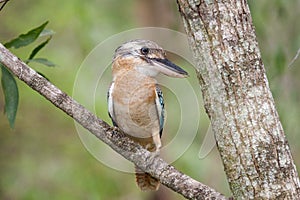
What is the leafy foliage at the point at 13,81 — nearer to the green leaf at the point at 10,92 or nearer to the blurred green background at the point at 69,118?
the green leaf at the point at 10,92

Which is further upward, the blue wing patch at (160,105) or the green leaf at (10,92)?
the green leaf at (10,92)

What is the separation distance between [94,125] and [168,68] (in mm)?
394

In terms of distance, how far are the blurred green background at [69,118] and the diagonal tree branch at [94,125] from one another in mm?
1637

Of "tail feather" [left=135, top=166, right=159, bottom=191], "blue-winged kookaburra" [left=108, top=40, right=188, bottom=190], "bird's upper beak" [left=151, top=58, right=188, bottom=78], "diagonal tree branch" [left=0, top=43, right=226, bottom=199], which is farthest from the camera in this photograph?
"tail feather" [left=135, top=166, right=159, bottom=191]

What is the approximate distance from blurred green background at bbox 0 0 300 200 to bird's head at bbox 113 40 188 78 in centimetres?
123

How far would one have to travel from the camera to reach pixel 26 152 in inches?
212

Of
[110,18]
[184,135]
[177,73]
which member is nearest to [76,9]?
[110,18]

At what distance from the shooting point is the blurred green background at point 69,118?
4.38m

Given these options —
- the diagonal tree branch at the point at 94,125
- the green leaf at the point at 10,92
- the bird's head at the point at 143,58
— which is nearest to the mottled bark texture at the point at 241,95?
the diagonal tree branch at the point at 94,125

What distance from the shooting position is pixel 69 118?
529 centimetres

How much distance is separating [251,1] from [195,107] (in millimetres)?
669

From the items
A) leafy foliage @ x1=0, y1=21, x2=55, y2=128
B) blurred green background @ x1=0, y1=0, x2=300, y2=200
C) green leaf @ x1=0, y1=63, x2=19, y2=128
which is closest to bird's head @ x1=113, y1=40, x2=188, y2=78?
leafy foliage @ x1=0, y1=21, x2=55, y2=128

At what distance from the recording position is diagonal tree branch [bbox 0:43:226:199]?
242cm

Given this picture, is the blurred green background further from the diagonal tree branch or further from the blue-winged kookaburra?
the diagonal tree branch
